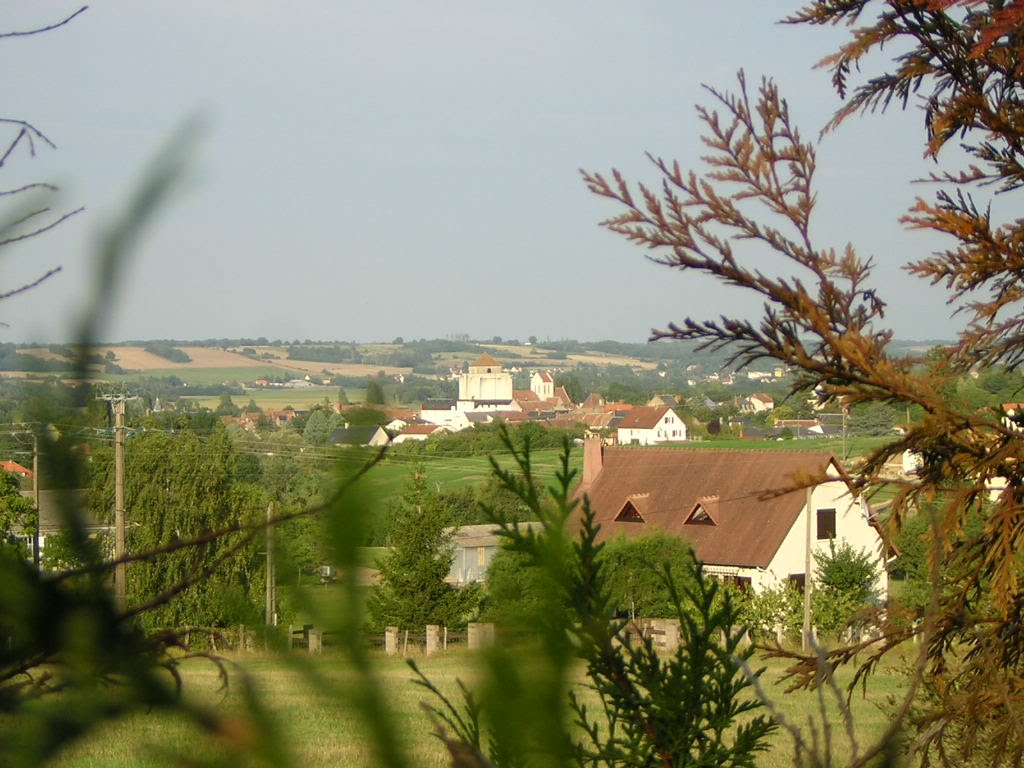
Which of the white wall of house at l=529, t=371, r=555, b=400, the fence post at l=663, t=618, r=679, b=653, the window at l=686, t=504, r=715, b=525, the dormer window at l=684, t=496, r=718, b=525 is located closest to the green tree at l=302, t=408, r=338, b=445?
the fence post at l=663, t=618, r=679, b=653

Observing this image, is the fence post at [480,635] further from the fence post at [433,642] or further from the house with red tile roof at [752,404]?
the house with red tile roof at [752,404]

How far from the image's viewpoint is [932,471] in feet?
14.6

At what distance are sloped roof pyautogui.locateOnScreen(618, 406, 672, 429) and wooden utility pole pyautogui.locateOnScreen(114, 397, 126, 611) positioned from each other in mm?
55034

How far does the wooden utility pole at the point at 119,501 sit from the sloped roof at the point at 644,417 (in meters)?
55.0

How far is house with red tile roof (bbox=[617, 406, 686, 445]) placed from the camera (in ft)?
186

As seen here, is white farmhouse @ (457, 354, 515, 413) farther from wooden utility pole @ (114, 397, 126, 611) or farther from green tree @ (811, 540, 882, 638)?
green tree @ (811, 540, 882, 638)

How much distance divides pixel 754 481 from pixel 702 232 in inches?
754

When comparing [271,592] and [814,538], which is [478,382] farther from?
[814,538]

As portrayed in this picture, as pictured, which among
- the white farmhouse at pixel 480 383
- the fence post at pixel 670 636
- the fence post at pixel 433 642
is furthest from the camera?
the white farmhouse at pixel 480 383

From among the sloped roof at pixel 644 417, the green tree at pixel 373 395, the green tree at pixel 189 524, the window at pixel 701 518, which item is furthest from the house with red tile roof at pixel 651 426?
the green tree at pixel 373 395

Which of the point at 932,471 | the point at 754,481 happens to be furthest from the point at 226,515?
the point at 754,481

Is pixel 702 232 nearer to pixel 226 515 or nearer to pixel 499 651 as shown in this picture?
pixel 226 515

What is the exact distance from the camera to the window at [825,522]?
89.2 feet

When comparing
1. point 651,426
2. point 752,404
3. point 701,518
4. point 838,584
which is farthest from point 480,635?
point 752,404
